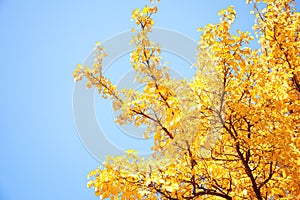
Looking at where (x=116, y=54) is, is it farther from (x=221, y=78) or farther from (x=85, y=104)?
(x=221, y=78)

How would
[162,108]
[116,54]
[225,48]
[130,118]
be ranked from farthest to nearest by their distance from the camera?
[116,54], [130,118], [162,108], [225,48]

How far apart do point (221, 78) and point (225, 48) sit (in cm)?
40


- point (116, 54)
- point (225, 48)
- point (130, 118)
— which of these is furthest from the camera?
point (116, 54)

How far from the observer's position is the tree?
10.4ft

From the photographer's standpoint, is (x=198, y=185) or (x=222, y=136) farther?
(x=222, y=136)

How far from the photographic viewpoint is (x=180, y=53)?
831 cm

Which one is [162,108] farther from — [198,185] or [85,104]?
[85,104]

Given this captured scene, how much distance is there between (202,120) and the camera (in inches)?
142

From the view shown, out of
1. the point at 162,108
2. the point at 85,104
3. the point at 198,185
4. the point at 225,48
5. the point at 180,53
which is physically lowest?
the point at 198,185

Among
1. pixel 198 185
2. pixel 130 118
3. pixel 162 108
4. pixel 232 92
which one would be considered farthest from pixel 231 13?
pixel 198 185

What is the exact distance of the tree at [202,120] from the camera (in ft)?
10.4

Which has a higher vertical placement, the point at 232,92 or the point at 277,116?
the point at 232,92

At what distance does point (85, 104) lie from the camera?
8984 millimetres

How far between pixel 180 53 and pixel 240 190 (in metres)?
5.13
